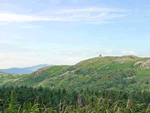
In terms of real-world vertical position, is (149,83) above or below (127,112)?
below

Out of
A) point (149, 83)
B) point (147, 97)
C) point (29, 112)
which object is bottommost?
point (149, 83)

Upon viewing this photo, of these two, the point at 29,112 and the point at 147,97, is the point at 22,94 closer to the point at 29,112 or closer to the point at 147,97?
the point at 29,112

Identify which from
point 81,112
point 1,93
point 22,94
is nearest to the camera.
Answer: point 81,112

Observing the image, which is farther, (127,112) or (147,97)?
(147,97)

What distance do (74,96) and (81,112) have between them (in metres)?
6.34

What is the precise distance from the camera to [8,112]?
11.4 m

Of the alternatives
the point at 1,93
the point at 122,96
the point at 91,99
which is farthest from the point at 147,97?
the point at 1,93

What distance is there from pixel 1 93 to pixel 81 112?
9470 millimetres

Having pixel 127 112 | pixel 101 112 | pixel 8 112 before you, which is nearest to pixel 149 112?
pixel 127 112

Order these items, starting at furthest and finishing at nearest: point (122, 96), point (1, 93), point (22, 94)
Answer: point (122, 96)
point (1, 93)
point (22, 94)

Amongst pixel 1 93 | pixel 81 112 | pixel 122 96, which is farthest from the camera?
pixel 122 96

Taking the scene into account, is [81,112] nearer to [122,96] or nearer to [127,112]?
[127,112]

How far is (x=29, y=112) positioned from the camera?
11.6 meters

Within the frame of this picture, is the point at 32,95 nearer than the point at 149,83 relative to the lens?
Yes
